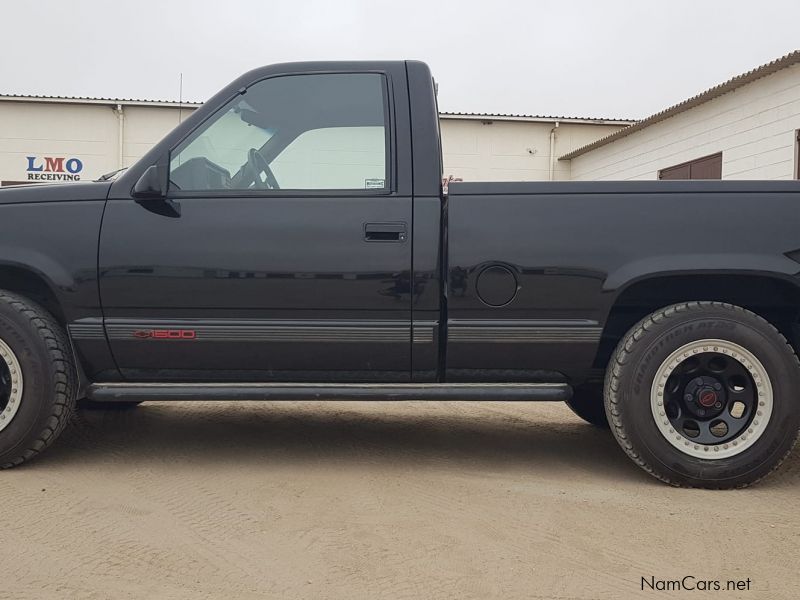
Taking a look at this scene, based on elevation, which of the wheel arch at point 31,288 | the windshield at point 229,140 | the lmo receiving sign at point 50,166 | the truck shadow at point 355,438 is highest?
the lmo receiving sign at point 50,166

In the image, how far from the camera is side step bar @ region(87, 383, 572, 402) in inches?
125

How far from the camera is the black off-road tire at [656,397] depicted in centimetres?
302

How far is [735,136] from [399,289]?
10610mm

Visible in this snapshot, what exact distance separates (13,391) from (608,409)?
2.78 m

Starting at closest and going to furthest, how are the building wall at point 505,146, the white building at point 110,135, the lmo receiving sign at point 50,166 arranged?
the white building at point 110,135 → the lmo receiving sign at point 50,166 → the building wall at point 505,146

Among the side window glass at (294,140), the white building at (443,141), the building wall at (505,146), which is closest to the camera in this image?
the side window glass at (294,140)

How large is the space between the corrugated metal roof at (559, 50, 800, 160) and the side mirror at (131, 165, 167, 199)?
9810mm

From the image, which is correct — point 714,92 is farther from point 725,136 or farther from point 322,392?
point 322,392

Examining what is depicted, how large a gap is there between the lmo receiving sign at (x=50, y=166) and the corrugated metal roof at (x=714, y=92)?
1249 centimetres

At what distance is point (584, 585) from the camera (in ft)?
6.89

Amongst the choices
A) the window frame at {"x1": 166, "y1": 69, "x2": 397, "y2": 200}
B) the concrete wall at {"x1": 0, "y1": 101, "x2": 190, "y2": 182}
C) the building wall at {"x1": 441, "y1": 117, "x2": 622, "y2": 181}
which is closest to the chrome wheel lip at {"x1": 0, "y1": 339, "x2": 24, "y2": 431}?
the window frame at {"x1": 166, "y1": 69, "x2": 397, "y2": 200}

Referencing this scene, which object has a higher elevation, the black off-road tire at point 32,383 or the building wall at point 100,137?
the building wall at point 100,137

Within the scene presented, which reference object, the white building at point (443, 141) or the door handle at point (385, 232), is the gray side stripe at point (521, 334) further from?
the white building at point (443, 141)

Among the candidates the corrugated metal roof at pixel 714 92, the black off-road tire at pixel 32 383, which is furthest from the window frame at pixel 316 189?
the corrugated metal roof at pixel 714 92
